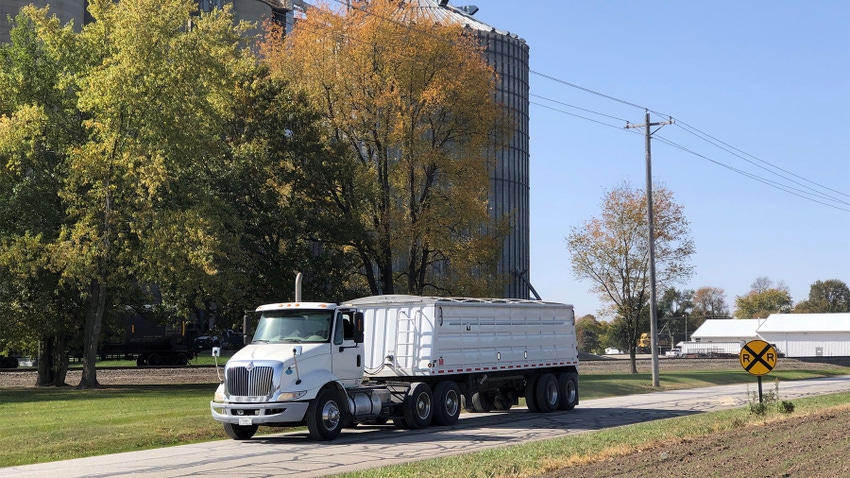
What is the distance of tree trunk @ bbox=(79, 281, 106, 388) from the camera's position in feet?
126

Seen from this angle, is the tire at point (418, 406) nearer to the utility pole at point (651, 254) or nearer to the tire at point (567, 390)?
the tire at point (567, 390)

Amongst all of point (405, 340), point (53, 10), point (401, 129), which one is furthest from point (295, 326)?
point (53, 10)

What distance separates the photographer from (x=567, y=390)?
3044 centimetres

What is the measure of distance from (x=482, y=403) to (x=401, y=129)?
16.2m

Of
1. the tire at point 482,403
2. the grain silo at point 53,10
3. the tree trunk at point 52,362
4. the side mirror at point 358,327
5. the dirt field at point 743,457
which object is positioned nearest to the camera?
the dirt field at point 743,457

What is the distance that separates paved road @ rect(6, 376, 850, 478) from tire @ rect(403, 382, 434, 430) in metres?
0.30

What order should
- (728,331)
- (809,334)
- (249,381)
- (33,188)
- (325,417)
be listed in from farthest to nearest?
(728,331) < (809,334) < (33,188) < (325,417) < (249,381)

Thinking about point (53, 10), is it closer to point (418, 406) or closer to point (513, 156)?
point (513, 156)

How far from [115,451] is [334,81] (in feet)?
85.0

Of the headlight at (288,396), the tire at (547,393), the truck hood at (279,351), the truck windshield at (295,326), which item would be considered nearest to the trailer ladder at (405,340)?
the truck windshield at (295,326)

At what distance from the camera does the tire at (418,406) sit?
23875 millimetres

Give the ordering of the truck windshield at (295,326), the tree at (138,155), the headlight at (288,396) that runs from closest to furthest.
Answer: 1. the headlight at (288,396)
2. the truck windshield at (295,326)
3. the tree at (138,155)

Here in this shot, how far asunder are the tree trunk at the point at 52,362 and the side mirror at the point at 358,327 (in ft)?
76.6

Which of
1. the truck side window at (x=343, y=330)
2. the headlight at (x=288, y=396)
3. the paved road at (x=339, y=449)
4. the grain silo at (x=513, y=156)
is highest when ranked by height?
the grain silo at (x=513, y=156)
